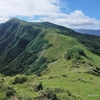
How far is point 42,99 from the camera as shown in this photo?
3053 centimetres

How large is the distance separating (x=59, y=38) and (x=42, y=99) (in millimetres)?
150825

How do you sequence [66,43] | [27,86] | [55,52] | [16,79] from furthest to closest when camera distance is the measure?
[66,43]
[55,52]
[16,79]
[27,86]

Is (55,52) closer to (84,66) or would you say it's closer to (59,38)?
(59,38)

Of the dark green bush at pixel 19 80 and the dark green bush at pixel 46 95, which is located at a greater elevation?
the dark green bush at pixel 46 95

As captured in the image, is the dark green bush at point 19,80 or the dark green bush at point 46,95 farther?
the dark green bush at point 19,80

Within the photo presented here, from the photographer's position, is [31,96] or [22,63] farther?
[22,63]

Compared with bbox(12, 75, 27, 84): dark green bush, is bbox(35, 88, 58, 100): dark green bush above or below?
above

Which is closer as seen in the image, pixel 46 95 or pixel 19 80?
pixel 46 95

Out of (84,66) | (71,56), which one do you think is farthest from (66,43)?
(84,66)

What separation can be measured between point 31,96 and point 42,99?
1.57 meters

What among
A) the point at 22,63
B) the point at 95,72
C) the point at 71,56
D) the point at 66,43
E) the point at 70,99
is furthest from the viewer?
the point at 22,63

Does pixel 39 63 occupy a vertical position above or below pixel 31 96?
below

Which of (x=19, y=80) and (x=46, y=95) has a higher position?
(x=46, y=95)

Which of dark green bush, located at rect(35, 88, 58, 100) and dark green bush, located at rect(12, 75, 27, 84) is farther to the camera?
dark green bush, located at rect(12, 75, 27, 84)
